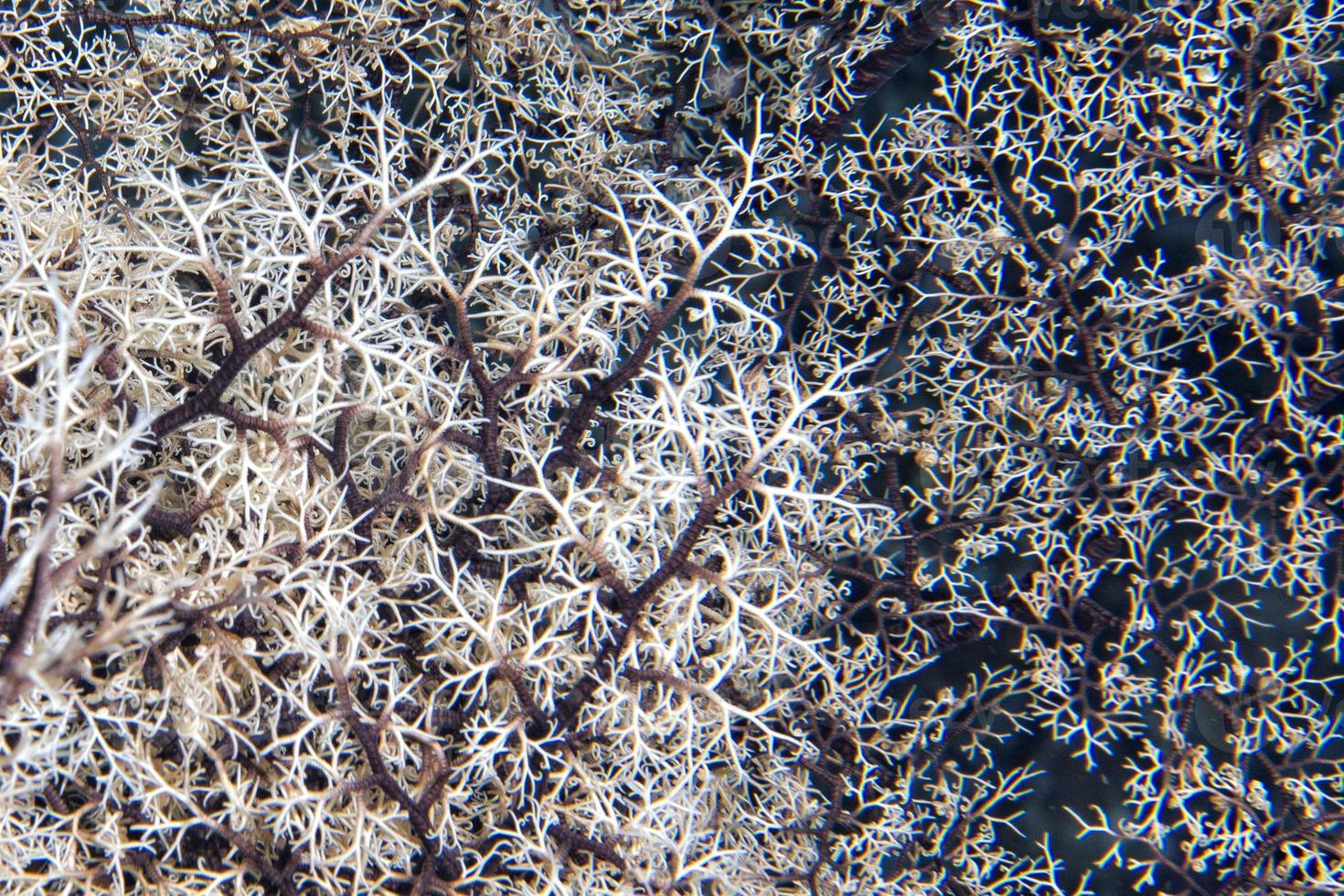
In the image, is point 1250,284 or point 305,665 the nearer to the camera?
point 305,665

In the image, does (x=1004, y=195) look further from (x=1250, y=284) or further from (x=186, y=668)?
(x=186, y=668)

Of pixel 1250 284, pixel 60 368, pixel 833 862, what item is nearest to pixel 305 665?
pixel 60 368

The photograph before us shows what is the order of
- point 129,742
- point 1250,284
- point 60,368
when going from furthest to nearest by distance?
point 1250,284 < point 129,742 < point 60,368

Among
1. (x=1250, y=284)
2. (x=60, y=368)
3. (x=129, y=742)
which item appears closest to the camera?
(x=60, y=368)

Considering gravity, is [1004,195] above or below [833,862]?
above

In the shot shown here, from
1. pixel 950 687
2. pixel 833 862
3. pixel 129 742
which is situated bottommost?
pixel 833 862

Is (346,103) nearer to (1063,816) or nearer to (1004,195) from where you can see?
(1004,195)
